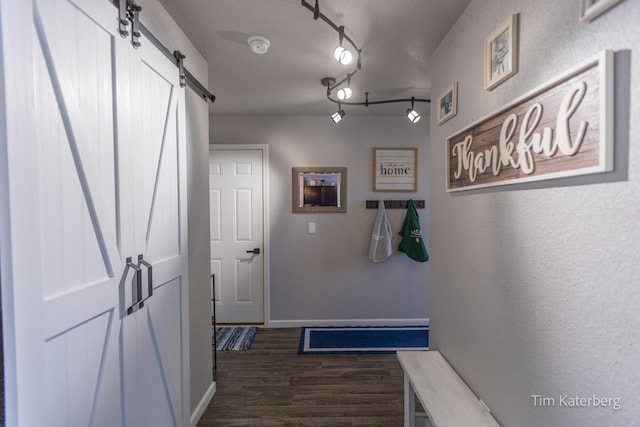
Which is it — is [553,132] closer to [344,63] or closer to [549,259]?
[549,259]

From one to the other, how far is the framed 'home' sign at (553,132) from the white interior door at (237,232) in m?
2.56

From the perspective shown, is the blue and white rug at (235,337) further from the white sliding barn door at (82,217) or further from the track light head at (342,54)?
the track light head at (342,54)

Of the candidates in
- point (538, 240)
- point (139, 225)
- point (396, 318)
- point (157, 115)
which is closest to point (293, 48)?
point (157, 115)

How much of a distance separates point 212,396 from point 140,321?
1.30 m

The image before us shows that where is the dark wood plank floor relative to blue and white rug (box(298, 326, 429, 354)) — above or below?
below

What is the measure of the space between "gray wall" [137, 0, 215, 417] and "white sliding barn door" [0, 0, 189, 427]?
0.38m

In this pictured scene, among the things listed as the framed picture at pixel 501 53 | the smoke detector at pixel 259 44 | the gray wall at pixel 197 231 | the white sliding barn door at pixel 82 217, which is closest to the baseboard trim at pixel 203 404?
the gray wall at pixel 197 231

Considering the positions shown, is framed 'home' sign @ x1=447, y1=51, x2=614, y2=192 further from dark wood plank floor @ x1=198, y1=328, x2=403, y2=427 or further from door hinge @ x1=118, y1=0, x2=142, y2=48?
dark wood plank floor @ x1=198, y1=328, x2=403, y2=427

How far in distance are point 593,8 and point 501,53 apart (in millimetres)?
451

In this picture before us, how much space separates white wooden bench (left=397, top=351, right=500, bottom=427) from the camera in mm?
1191

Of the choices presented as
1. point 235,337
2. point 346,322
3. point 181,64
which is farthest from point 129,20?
point 346,322

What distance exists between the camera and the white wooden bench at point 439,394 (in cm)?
119

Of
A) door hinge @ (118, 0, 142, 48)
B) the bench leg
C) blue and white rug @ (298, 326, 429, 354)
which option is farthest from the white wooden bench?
door hinge @ (118, 0, 142, 48)

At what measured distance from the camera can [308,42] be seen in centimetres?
181
